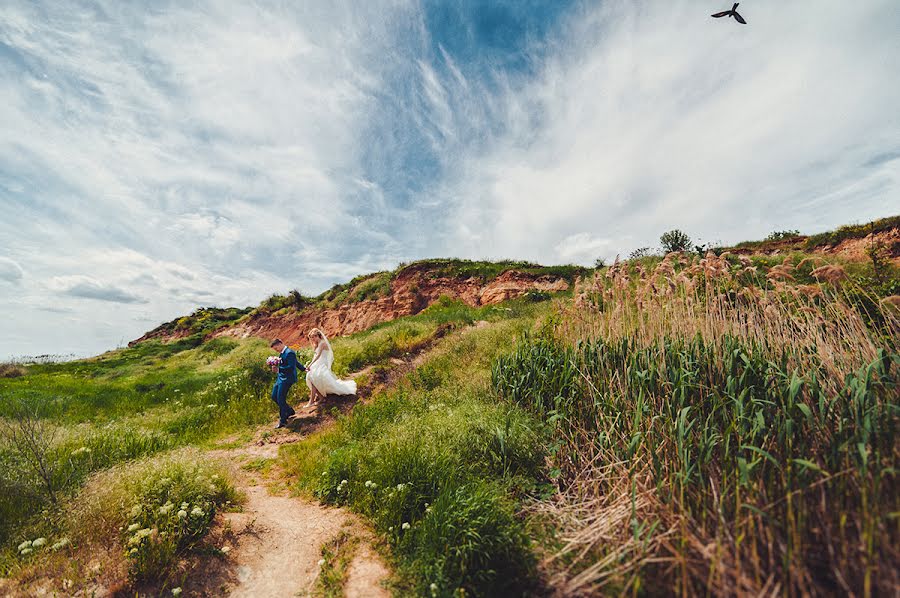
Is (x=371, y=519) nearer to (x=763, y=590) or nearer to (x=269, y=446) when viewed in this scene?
(x=763, y=590)

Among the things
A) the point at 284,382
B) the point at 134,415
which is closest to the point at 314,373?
the point at 284,382

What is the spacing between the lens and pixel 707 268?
5035 mm

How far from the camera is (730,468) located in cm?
286

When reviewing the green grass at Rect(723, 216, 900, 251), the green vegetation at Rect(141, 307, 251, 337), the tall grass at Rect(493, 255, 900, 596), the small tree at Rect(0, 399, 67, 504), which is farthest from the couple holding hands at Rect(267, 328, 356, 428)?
the green vegetation at Rect(141, 307, 251, 337)

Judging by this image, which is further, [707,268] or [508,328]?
[508,328]

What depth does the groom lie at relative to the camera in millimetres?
8242

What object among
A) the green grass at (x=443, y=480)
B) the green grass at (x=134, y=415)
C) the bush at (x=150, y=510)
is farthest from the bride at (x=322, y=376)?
the bush at (x=150, y=510)

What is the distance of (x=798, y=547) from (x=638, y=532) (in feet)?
2.77

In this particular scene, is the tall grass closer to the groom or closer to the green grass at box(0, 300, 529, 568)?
the green grass at box(0, 300, 529, 568)

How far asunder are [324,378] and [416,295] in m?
16.1

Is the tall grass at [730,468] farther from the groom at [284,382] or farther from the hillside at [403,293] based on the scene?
the hillside at [403,293]

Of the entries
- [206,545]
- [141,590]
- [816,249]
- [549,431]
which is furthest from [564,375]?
[816,249]

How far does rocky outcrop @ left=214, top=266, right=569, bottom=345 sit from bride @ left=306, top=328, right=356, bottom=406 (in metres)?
14.3

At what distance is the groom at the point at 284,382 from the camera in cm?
824
